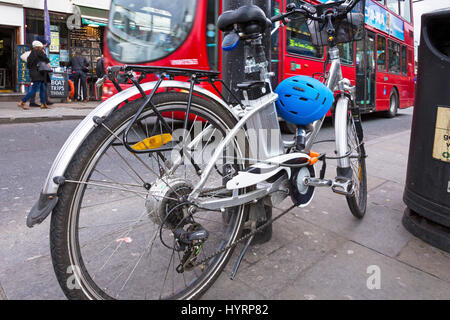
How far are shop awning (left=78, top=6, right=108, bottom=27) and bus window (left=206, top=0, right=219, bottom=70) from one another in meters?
11.1

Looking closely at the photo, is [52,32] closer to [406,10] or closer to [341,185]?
[406,10]

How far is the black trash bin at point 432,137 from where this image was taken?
2.42 metres

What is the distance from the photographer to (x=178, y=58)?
6.05 m

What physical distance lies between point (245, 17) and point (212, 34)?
4.31 meters

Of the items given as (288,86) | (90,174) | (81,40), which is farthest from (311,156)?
(81,40)

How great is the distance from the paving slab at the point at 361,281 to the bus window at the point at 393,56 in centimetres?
1139

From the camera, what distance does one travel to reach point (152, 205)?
166 cm

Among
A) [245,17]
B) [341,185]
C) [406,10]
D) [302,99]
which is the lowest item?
[341,185]

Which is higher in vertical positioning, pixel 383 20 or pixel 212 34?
pixel 383 20

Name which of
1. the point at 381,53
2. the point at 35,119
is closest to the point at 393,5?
the point at 381,53

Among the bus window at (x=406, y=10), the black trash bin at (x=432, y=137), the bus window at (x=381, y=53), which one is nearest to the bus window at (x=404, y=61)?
the bus window at (x=406, y=10)

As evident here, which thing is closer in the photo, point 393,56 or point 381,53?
point 381,53
